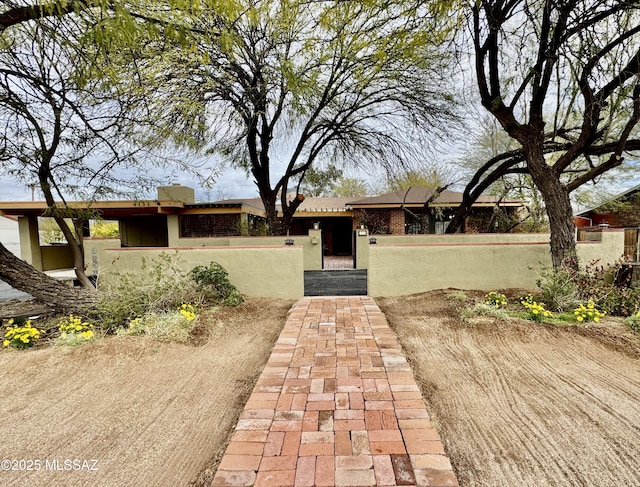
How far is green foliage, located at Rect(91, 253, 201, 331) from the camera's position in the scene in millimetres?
4738

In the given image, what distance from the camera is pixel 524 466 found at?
6.31 feet

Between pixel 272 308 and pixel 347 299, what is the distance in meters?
1.43

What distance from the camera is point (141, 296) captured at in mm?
5051

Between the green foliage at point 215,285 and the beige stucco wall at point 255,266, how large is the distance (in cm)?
39

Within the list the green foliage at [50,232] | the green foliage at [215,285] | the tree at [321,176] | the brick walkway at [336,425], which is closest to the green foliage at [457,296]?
the brick walkway at [336,425]

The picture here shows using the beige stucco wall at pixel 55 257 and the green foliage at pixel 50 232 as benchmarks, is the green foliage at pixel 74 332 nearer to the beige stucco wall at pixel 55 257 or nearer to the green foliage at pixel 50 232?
the beige stucco wall at pixel 55 257

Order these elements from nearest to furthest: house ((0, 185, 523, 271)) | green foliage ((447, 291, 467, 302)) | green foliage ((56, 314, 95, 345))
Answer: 1. green foliage ((56, 314, 95, 345))
2. green foliage ((447, 291, 467, 302))
3. house ((0, 185, 523, 271))

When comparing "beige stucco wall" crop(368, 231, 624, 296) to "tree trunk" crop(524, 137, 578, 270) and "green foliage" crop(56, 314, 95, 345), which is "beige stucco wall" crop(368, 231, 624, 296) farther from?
"green foliage" crop(56, 314, 95, 345)

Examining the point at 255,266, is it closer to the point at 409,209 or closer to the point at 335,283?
the point at 335,283

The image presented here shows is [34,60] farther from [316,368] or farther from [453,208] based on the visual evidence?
[453,208]

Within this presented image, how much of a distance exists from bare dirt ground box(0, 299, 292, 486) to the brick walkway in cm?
24

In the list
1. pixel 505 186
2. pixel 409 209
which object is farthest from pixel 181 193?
pixel 505 186

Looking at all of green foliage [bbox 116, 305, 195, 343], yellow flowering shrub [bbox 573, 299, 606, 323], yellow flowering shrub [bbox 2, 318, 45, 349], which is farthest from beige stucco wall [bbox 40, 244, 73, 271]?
yellow flowering shrub [bbox 573, 299, 606, 323]

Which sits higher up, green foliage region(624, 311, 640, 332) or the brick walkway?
green foliage region(624, 311, 640, 332)
